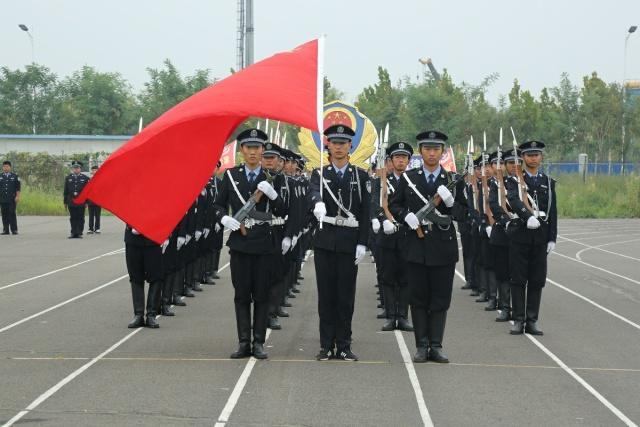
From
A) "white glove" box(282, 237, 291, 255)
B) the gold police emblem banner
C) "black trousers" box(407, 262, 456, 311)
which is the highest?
the gold police emblem banner

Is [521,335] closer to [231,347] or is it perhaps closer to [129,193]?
[231,347]

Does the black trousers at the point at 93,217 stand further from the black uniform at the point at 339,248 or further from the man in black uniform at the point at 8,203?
the black uniform at the point at 339,248

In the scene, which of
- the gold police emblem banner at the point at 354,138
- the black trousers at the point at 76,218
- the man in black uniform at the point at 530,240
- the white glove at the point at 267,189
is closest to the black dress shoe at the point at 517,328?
the man in black uniform at the point at 530,240

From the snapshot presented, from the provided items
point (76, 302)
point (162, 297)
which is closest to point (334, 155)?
point (162, 297)

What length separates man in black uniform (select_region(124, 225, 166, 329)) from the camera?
35.2ft

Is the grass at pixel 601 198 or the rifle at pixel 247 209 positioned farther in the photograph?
the grass at pixel 601 198

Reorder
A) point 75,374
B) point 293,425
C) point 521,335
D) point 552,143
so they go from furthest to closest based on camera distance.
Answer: point 552,143 → point 521,335 → point 75,374 → point 293,425

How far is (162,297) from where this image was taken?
11922 millimetres

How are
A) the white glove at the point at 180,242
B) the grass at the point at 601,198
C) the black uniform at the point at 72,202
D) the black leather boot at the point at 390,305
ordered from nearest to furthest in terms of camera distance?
the black leather boot at the point at 390,305
the white glove at the point at 180,242
the black uniform at the point at 72,202
the grass at the point at 601,198

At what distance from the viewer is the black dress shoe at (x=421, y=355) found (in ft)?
29.4

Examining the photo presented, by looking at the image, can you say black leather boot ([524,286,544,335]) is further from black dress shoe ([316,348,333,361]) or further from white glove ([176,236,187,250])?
white glove ([176,236,187,250])

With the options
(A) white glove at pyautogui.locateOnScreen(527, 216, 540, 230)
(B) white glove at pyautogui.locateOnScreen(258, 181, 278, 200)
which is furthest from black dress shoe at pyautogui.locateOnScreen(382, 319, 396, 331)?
(B) white glove at pyautogui.locateOnScreen(258, 181, 278, 200)

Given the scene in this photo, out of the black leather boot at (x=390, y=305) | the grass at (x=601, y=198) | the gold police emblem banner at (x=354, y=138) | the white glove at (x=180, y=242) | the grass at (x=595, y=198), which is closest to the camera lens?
the black leather boot at (x=390, y=305)

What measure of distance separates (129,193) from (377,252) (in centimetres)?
413
